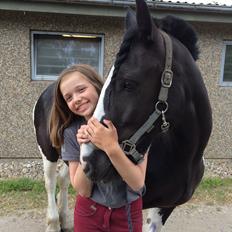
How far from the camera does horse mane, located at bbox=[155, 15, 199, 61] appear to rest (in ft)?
6.25

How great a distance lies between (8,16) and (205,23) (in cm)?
308

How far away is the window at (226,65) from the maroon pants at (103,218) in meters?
4.56

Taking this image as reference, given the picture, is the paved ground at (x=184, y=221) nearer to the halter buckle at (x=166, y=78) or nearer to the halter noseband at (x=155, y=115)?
the halter noseband at (x=155, y=115)

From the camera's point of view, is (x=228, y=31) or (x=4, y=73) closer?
(x=4, y=73)

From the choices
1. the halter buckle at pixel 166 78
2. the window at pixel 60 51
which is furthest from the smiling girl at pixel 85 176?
the window at pixel 60 51

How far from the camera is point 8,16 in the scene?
527 cm

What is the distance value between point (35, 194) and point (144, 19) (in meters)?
3.32

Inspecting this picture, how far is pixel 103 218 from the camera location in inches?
73.5

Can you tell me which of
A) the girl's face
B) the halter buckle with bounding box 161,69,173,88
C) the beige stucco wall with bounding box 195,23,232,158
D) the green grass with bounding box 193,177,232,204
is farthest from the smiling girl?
the beige stucco wall with bounding box 195,23,232,158

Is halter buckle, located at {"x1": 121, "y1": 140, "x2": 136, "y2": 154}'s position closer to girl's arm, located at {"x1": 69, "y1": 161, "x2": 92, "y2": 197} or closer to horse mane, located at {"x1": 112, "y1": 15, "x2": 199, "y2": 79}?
girl's arm, located at {"x1": 69, "y1": 161, "x2": 92, "y2": 197}

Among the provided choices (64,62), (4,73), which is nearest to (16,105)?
(4,73)

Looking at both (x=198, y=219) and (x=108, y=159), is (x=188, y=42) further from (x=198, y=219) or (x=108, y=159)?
(x=198, y=219)

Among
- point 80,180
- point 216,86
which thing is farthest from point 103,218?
point 216,86

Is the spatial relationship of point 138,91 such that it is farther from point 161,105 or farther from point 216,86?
point 216,86
